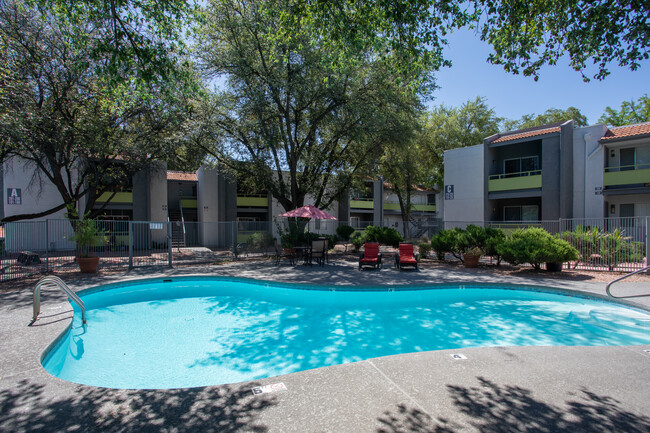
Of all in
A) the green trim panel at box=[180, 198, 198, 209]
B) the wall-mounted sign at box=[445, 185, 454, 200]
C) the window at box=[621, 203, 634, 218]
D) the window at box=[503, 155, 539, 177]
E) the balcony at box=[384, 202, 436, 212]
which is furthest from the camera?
the balcony at box=[384, 202, 436, 212]

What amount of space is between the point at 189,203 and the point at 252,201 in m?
5.86

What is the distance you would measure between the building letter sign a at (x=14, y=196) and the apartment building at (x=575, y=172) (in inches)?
1160

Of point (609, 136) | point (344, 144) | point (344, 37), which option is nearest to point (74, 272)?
point (344, 37)

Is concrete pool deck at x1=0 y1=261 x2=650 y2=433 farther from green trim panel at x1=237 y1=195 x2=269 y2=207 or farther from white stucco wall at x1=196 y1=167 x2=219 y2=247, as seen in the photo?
green trim panel at x1=237 y1=195 x2=269 y2=207

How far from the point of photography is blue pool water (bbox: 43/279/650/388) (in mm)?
5457

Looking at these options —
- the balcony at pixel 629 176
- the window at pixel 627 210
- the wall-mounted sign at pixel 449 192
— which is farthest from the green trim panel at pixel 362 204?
the window at pixel 627 210

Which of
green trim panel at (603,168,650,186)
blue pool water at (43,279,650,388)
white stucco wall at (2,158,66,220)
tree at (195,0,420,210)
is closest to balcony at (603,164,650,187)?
green trim panel at (603,168,650,186)

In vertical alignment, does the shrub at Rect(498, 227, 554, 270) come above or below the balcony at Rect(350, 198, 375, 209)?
below

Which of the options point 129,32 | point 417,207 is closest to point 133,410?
point 129,32

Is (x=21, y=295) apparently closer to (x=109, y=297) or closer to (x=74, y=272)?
(x=109, y=297)

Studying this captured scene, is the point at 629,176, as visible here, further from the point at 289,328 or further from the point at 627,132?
the point at 289,328

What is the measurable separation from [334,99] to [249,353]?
12885 mm

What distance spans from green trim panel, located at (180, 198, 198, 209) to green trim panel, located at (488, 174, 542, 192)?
23469mm

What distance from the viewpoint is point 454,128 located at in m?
32.1
